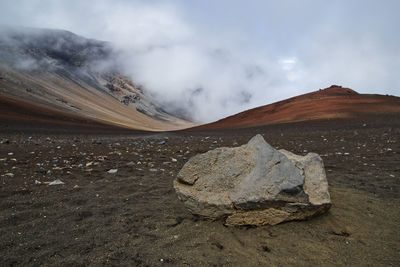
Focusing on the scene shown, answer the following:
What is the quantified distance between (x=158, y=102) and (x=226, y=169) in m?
78.5

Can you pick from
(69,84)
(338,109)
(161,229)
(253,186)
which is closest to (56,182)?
(161,229)

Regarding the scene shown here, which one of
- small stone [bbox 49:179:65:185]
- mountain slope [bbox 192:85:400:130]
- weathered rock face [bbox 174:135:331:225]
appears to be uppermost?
mountain slope [bbox 192:85:400:130]

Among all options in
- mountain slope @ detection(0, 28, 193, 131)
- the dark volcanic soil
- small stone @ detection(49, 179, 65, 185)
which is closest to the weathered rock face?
the dark volcanic soil

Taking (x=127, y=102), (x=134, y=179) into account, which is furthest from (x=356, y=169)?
→ (x=127, y=102)

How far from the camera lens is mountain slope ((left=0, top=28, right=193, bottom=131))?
32531mm

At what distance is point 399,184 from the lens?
452 centimetres

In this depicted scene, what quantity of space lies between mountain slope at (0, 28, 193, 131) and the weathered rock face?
22.3m

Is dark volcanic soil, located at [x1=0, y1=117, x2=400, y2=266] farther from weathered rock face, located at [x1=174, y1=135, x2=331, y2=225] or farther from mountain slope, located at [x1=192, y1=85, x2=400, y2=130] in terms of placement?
mountain slope, located at [x1=192, y1=85, x2=400, y2=130]

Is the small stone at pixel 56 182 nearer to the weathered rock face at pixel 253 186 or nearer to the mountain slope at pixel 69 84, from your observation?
the weathered rock face at pixel 253 186

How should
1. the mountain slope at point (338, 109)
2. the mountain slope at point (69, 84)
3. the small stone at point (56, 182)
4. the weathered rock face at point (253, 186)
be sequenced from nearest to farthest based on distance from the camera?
the weathered rock face at point (253, 186)
the small stone at point (56, 182)
the mountain slope at point (338, 109)
the mountain slope at point (69, 84)

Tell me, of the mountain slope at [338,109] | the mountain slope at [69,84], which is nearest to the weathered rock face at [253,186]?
the mountain slope at [338,109]

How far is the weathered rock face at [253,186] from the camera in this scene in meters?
3.08

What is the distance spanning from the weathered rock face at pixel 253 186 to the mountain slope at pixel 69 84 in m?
22.3

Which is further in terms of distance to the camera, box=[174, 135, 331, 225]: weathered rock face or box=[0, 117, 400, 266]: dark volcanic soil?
box=[174, 135, 331, 225]: weathered rock face
